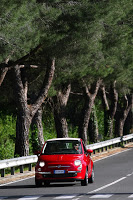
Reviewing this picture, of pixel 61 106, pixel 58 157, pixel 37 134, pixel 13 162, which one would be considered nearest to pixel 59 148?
pixel 58 157

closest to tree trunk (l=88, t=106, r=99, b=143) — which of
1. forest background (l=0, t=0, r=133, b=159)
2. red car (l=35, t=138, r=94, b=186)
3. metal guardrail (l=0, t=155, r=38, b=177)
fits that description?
forest background (l=0, t=0, r=133, b=159)

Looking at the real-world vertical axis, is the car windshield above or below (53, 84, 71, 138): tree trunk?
below

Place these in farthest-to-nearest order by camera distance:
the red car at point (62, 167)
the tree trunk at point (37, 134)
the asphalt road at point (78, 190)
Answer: the tree trunk at point (37, 134) → the red car at point (62, 167) → the asphalt road at point (78, 190)

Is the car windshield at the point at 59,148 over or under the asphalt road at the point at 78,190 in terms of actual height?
over

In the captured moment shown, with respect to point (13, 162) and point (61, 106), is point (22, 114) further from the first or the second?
point (61, 106)

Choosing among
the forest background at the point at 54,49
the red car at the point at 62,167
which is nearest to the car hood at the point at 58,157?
the red car at the point at 62,167

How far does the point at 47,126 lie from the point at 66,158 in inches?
1156

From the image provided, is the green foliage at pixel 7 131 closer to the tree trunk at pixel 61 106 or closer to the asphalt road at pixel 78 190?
the tree trunk at pixel 61 106

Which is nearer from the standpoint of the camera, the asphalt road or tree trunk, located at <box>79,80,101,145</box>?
the asphalt road

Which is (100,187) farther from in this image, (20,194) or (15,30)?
(15,30)

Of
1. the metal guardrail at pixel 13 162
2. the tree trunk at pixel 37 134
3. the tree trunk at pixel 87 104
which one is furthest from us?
the tree trunk at pixel 87 104

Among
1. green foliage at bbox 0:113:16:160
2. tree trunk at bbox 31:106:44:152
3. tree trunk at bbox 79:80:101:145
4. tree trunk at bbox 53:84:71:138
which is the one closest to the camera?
tree trunk at bbox 31:106:44:152

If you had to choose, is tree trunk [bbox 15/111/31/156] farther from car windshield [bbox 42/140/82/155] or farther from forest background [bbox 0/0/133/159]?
car windshield [bbox 42/140/82/155]

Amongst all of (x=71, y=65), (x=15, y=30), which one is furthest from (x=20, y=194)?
(x=71, y=65)
